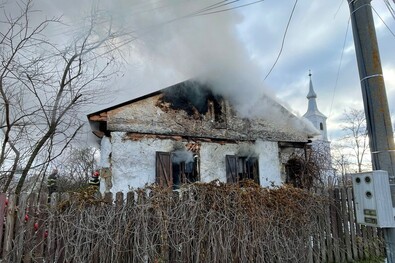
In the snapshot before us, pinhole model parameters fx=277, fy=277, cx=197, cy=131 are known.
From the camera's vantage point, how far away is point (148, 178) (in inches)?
350

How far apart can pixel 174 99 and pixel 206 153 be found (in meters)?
2.24

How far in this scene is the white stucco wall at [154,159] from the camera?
28.1 ft

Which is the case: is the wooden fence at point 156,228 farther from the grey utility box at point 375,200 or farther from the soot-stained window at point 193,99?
the soot-stained window at point 193,99

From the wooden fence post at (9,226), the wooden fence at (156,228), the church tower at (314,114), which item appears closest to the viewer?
the wooden fence post at (9,226)

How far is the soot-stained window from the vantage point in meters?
9.81

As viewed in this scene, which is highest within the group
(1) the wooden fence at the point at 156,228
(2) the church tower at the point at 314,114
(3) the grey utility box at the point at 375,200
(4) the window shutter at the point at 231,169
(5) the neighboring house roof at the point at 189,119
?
(2) the church tower at the point at 314,114

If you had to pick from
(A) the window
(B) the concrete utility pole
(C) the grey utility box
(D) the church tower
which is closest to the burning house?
(A) the window

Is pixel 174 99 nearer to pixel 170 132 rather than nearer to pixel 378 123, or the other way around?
pixel 170 132

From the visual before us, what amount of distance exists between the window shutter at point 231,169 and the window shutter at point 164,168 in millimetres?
2157

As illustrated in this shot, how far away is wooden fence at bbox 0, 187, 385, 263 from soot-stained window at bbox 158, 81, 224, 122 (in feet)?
16.5

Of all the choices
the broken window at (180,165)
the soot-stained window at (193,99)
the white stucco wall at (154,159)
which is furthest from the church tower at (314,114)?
the broken window at (180,165)

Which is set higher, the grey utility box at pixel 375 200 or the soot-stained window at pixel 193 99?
the soot-stained window at pixel 193 99

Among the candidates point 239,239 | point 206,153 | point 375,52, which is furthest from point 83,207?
point 206,153

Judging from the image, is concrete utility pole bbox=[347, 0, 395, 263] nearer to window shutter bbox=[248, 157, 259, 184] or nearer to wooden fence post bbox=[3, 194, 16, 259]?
wooden fence post bbox=[3, 194, 16, 259]
